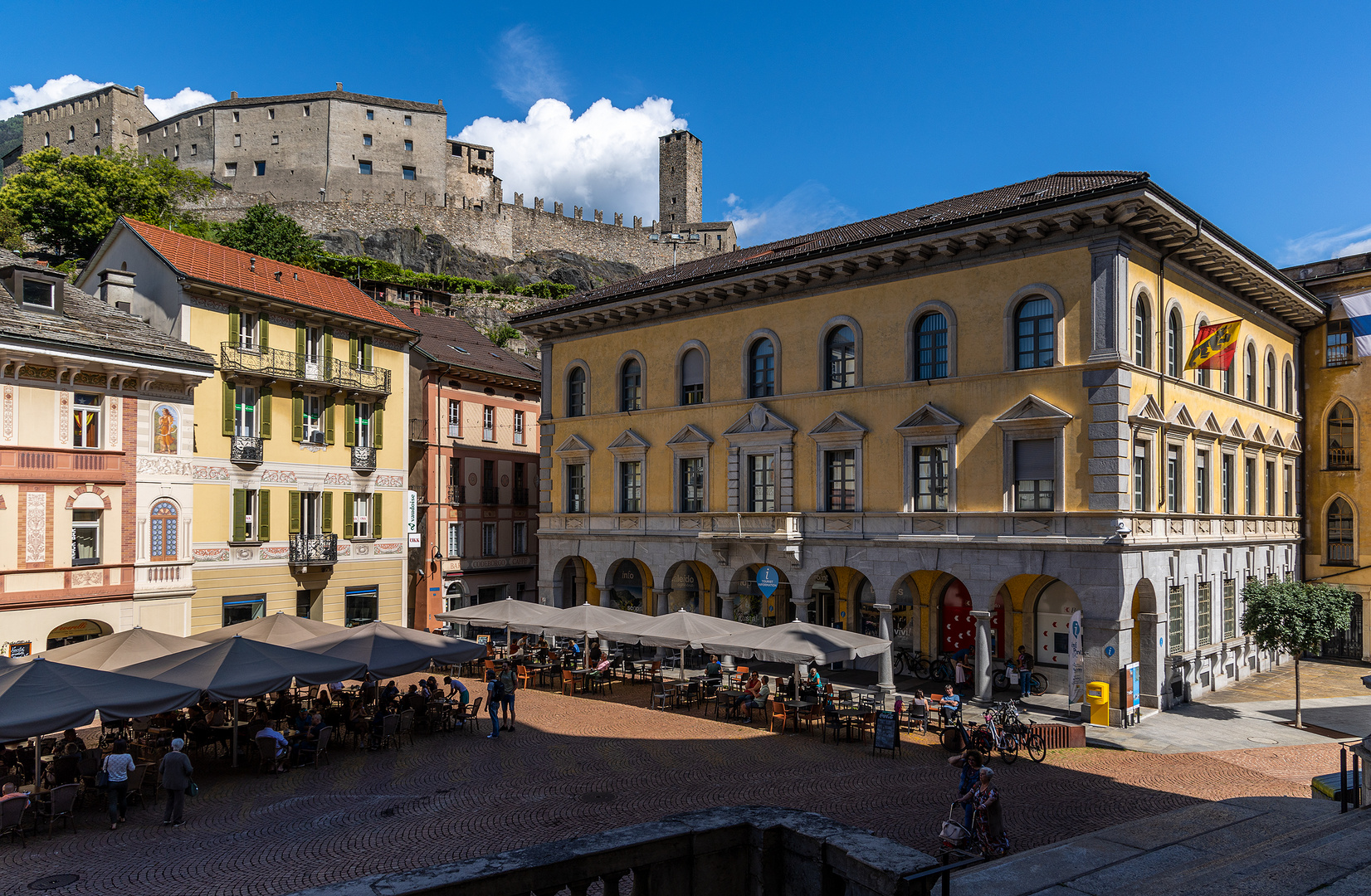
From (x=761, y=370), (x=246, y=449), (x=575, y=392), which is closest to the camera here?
(x=761, y=370)

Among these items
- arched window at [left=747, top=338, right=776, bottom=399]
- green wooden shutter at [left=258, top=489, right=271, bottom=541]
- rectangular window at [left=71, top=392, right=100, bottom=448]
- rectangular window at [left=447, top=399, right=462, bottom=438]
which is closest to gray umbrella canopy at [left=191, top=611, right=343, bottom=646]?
rectangular window at [left=71, top=392, right=100, bottom=448]

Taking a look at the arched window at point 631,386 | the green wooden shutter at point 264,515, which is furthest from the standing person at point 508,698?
the green wooden shutter at point 264,515

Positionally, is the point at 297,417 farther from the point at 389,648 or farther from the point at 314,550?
the point at 389,648

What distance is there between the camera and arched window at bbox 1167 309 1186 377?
1029 inches

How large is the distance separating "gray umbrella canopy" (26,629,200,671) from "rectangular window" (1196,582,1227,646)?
88.0 feet

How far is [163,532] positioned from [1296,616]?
31.5 metres

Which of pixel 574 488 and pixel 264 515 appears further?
pixel 574 488

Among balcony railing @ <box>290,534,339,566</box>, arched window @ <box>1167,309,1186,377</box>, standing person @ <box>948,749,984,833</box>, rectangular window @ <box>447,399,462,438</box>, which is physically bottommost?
standing person @ <box>948,749,984,833</box>

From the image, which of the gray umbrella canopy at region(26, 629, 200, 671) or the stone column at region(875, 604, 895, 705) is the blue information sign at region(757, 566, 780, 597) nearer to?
the stone column at region(875, 604, 895, 705)

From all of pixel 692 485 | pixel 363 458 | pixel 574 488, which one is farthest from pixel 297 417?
pixel 692 485

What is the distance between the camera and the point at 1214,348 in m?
25.1

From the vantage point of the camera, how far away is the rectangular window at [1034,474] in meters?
24.5

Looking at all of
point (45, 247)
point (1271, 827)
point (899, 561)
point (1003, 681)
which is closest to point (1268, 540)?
point (1003, 681)

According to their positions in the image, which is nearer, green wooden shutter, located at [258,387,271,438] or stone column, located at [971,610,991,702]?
stone column, located at [971,610,991,702]
